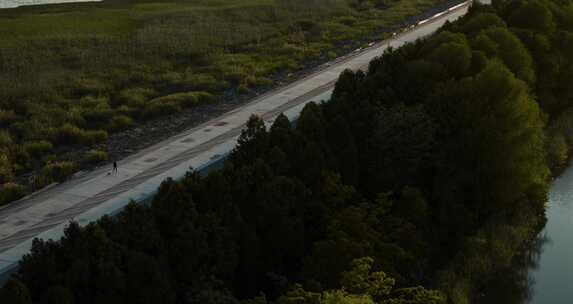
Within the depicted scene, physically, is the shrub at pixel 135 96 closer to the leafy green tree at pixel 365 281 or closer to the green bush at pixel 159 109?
the green bush at pixel 159 109

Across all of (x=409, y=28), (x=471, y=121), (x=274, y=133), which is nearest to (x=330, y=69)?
(x=409, y=28)

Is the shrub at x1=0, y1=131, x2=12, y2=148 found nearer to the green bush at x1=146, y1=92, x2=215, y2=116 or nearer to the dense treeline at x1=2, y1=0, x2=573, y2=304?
the green bush at x1=146, y1=92, x2=215, y2=116

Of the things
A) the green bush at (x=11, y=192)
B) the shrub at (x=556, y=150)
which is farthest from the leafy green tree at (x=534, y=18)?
the green bush at (x=11, y=192)

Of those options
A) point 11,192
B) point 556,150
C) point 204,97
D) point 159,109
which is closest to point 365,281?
point 11,192

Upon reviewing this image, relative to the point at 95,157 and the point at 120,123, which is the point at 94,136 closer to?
the point at 120,123

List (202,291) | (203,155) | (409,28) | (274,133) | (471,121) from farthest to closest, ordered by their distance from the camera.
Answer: (409,28) → (203,155) → (471,121) → (274,133) → (202,291)

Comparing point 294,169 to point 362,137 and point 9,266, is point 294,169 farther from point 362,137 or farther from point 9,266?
point 9,266
